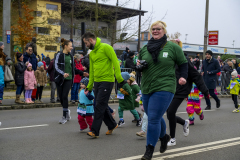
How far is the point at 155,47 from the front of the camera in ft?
15.2

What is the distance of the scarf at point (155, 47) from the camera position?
4.61m

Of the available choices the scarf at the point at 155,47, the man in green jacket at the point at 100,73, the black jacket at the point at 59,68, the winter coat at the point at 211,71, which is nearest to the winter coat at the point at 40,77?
the black jacket at the point at 59,68

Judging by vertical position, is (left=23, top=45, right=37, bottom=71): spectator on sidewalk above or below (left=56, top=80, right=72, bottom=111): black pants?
above

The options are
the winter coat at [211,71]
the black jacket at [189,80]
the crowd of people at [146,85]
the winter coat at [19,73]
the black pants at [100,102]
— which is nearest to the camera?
the crowd of people at [146,85]

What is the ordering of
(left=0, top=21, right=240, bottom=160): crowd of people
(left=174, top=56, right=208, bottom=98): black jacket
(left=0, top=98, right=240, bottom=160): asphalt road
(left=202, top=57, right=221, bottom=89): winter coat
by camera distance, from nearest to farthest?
(left=0, top=21, right=240, bottom=160): crowd of people
(left=0, top=98, right=240, bottom=160): asphalt road
(left=174, top=56, right=208, bottom=98): black jacket
(left=202, top=57, right=221, bottom=89): winter coat

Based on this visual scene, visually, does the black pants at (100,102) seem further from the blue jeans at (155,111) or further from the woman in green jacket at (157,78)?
the blue jeans at (155,111)

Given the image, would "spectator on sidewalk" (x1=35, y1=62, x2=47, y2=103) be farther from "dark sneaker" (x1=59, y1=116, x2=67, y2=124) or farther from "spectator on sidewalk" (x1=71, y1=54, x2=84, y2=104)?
"dark sneaker" (x1=59, y1=116, x2=67, y2=124)

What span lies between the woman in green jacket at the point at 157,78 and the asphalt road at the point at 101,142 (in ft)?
2.38

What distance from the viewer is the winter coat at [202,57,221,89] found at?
40.8ft

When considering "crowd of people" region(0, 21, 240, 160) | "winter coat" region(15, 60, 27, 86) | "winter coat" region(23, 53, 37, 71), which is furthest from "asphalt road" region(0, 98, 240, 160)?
"winter coat" region(23, 53, 37, 71)

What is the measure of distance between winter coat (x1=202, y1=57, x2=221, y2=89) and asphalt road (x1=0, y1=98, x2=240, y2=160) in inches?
151

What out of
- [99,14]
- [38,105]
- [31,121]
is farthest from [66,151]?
[99,14]

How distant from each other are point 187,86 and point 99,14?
1582 cm

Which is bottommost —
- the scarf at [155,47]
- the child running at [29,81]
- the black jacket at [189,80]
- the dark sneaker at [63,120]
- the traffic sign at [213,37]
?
the dark sneaker at [63,120]
